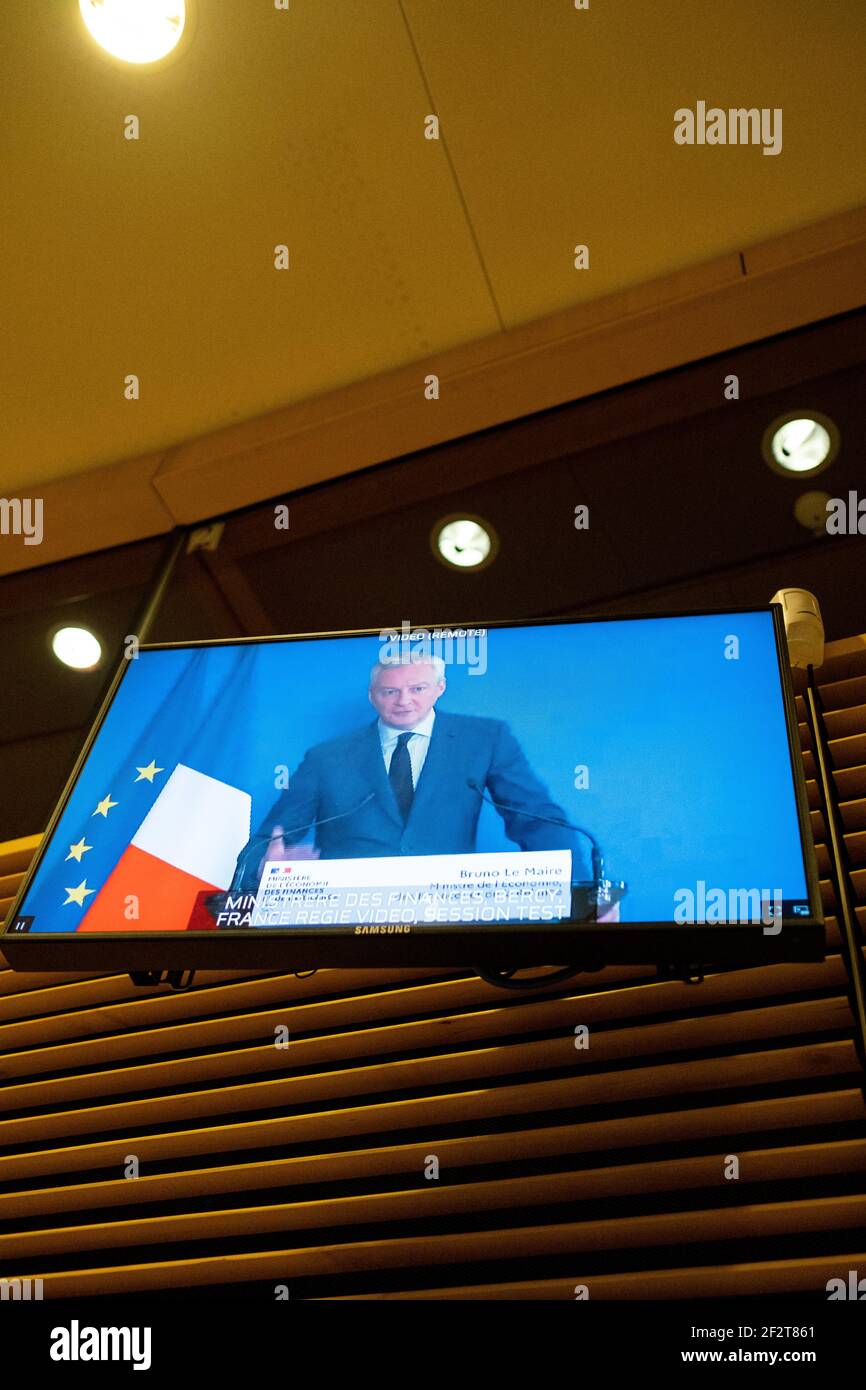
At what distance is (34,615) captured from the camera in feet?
12.5

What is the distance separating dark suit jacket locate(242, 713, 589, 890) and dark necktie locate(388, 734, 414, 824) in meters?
0.01

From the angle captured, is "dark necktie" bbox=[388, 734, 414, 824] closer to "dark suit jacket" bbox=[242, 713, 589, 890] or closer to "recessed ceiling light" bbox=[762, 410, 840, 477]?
"dark suit jacket" bbox=[242, 713, 589, 890]

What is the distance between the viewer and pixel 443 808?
2.01 m

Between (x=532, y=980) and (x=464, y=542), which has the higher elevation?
(x=464, y=542)

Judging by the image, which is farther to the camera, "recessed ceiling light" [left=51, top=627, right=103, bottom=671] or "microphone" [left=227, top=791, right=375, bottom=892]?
"recessed ceiling light" [left=51, top=627, right=103, bottom=671]

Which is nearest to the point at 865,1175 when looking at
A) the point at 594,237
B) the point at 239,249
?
the point at 594,237

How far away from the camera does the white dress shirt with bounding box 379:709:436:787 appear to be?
83.7 inches

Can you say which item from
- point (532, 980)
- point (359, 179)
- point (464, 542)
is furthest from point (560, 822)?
point (359, 179)

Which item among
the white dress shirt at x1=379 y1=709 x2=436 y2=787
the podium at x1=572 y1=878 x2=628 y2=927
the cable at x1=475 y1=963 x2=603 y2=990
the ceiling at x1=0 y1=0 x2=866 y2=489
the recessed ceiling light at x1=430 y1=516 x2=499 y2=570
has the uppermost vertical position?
the ceiling at x1=0 y1=0 x2=866 y2=489

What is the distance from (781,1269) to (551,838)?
768 millimetres

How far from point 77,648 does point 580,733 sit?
6.98 ft

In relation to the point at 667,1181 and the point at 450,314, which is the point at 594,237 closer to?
the point at 450,314

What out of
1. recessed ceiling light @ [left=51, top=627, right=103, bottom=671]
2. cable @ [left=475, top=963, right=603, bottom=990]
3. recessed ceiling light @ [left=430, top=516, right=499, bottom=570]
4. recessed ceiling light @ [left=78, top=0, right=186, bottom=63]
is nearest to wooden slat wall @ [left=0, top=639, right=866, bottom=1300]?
cable @ [left=475, top=963, right=603, bottom=990]

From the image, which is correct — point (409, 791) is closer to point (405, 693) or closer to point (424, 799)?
point (424, 799)
